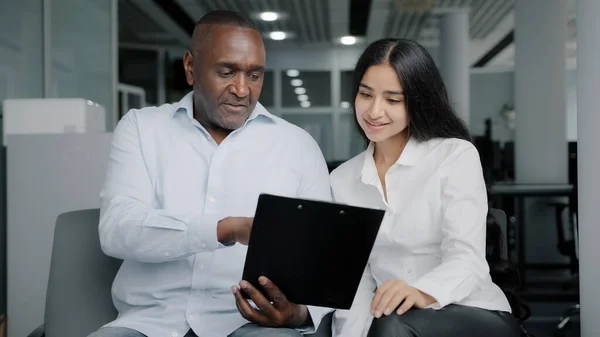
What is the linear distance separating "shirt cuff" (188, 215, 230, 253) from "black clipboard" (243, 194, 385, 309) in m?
0.13

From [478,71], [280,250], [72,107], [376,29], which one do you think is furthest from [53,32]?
[478,71]

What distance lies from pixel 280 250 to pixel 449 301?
0.43m

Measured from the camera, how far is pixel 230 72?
190cm

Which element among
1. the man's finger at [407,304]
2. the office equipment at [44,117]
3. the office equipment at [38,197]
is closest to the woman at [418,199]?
the man's finger at [407,304]

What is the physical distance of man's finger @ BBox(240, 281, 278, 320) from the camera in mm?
1542

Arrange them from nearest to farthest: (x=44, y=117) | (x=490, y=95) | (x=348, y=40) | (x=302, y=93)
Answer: (x=44, y=117) → (x=490, y=95) → (x=348, y=40) → (x=302, y=93)

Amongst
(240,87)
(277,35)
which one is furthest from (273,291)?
(277,35)

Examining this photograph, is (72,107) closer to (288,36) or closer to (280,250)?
(280,250)

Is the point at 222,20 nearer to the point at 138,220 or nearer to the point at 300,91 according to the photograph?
the point at 138,220

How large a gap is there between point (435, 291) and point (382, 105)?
52 centimetres

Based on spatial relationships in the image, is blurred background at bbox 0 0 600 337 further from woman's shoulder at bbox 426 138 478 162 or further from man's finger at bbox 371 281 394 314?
man's finger at bbox 371 281 394 314

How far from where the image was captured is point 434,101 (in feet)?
6.30

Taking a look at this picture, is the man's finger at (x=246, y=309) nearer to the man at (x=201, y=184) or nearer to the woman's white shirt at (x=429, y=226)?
the man at (x=201, y=184)

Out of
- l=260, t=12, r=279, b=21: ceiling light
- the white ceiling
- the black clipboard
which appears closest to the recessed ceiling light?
the white ceiling
